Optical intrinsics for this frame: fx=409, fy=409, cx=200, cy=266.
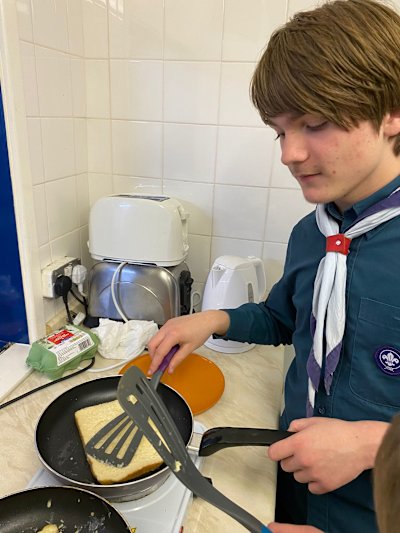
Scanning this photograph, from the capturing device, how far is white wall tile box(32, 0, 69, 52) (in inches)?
30.9

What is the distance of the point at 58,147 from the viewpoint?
904 mm

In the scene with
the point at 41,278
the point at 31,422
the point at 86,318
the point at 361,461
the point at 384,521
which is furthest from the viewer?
the point at 86,318

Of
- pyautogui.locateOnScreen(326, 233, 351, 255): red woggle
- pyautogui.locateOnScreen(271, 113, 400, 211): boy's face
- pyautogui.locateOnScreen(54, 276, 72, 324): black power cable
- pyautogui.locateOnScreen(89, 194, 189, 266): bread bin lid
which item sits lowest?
pyautogui.locateOnScreen(54, 276, 72, 324): black power cable

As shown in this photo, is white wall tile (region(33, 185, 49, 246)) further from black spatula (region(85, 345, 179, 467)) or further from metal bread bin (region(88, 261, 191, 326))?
black spatula (region(85, 345, 179, 467))

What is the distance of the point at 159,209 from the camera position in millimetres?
904

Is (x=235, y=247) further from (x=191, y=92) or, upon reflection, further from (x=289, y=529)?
(x=289, y=529)

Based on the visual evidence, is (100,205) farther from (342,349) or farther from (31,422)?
(342,349)

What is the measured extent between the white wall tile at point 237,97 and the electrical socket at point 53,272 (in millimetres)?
493

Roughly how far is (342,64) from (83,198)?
0.75 m

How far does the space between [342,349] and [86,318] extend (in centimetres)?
63

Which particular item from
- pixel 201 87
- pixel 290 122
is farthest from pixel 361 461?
pixel 201 87

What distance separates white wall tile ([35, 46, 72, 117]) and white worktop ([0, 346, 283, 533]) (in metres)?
0.55

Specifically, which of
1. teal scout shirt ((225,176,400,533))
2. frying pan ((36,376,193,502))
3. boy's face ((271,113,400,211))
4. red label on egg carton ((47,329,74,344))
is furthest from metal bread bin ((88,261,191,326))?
boy's face ((271,113,400,211))

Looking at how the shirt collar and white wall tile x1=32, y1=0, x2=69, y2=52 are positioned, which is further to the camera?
white wall tile x1=32, y1=0, x2=69, y2=52
